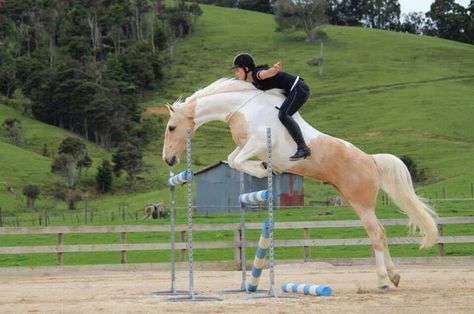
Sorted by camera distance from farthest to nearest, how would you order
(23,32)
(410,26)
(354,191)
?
(410,26) → (23,32) → (354,191)

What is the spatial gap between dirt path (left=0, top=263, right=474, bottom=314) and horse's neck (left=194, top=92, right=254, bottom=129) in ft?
7.63

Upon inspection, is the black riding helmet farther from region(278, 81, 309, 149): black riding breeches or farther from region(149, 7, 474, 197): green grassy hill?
region(149, 7, 474, 197): green grassy hill

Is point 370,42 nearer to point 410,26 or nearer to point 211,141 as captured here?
point 410,26

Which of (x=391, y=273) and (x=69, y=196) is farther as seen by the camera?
(x=69, y=196)

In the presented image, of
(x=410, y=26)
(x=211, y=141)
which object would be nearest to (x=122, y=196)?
(x=211, y=141)

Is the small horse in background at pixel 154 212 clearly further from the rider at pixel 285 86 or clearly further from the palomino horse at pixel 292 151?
the rider at pixel 285 86

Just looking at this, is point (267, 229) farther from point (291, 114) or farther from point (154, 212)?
point (154, 212)

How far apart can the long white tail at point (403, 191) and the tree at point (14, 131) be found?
203 feet

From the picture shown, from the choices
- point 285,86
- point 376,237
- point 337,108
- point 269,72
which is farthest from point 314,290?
point 337,108

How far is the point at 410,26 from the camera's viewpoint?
449ft

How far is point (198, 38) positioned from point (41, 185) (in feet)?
186

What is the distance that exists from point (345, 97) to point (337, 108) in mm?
4869

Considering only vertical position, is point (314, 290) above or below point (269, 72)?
below

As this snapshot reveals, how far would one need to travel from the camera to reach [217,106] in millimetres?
11672
